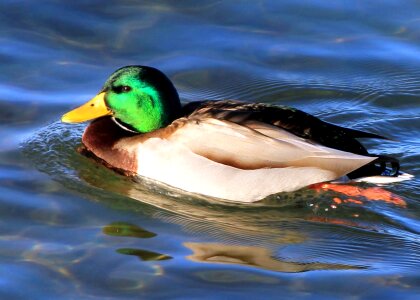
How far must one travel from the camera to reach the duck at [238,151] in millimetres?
8438

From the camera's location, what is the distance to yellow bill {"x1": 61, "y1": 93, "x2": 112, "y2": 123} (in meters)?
8.97

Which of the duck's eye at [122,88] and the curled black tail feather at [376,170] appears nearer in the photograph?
the curled black tail feather at [376,170]

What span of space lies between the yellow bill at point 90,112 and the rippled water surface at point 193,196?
12.6 inches

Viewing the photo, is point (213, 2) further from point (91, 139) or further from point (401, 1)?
point (91, 139)

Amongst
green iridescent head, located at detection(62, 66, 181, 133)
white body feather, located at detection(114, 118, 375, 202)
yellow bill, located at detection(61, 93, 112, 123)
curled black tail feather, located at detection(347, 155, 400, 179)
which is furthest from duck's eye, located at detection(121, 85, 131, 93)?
curled black tail feather, located at detection(347, 155, 400, 179)

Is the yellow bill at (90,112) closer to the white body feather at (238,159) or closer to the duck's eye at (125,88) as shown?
the duck's eye at (125,88)

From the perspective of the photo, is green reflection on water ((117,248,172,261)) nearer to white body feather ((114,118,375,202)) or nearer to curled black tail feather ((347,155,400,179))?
white body feather ((114,118,375,202))

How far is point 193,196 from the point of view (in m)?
8.43

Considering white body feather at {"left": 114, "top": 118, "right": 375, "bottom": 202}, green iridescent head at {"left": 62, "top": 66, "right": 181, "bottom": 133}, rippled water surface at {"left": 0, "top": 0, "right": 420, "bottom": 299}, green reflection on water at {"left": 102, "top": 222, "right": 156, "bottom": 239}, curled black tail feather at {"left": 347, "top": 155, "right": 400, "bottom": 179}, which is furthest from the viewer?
green iridescent head at {"left": 62, "top": 66, "right": 181, "bottom": 133}

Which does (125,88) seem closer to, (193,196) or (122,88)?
(122,88)

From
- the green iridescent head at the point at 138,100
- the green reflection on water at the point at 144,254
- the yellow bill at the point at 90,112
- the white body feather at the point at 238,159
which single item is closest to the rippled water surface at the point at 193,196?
the green reflection on water at the point at 144,254

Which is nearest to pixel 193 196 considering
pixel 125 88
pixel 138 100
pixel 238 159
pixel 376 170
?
pixel 238 159

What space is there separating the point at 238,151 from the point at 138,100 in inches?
38.2

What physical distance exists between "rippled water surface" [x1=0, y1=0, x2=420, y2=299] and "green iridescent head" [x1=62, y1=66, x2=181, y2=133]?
1.52 ft
